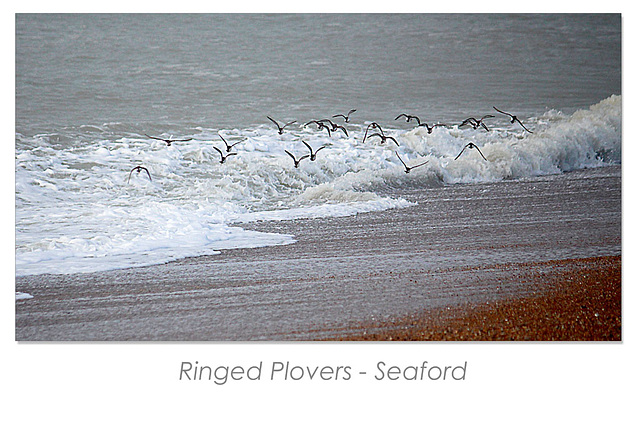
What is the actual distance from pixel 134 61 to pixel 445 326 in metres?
1.82

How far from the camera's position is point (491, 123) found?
3.08 metres

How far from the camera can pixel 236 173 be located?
→ 3.14 m

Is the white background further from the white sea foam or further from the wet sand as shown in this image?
the white sea foam

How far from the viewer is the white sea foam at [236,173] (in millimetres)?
2836

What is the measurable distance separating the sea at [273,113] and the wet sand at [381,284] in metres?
0.14

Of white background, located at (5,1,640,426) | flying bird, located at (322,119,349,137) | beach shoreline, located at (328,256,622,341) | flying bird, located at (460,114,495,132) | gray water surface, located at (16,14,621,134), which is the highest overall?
gray water surface, located at (16,14,621,134)

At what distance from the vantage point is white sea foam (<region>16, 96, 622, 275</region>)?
2836mm

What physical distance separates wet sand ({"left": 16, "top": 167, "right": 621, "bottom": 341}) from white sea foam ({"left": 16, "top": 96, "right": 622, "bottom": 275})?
122 mm

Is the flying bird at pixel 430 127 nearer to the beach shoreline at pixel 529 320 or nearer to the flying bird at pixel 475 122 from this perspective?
the flying bird at pixel 475 122

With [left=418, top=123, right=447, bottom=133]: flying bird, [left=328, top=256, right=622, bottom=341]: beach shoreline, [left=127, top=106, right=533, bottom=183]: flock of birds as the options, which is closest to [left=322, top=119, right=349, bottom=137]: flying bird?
[left=127, top=106, right=533, bottom=183]: flock of birds

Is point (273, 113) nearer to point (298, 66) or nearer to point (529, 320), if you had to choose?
point (298, 66)

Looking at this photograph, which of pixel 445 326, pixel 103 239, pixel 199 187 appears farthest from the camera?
pixel 199 187
